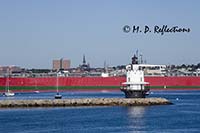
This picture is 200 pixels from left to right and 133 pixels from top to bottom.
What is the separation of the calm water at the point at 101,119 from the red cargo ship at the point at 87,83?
42.9 m

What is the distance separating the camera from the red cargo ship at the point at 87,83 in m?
108

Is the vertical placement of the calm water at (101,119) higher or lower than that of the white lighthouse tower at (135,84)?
lower

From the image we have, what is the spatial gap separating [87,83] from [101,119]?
56.6 m

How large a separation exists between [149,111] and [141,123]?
34.4ft

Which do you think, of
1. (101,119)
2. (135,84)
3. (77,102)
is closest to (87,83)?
(135,84)

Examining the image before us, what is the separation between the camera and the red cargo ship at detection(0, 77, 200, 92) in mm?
108375

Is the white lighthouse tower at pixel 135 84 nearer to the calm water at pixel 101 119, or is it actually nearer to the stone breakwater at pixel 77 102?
the stone breakwater at pixel 77 102

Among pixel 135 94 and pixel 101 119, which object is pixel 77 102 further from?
pixel 101 119

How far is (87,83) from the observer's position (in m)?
110

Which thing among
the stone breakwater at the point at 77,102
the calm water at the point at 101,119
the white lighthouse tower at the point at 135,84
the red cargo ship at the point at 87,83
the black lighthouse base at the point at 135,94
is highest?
the red cargo ship at the point at 87,83

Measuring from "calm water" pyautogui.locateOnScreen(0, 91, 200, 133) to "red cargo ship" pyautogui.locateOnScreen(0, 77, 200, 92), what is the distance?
42.9 metres

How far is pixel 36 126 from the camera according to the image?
48469 millimetres

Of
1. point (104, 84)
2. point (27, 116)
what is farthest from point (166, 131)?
point (104, 84)

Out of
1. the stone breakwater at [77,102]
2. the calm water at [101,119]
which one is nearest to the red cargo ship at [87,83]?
the stone breakwater at [77,102]
